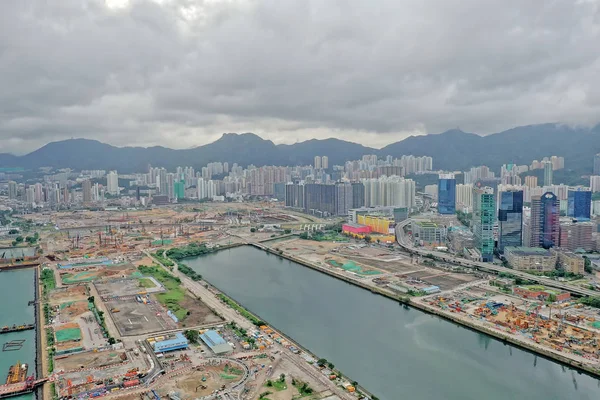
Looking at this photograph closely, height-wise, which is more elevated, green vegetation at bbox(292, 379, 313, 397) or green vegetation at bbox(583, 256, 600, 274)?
green vegetation at bbox(583, 256, 600, 274)

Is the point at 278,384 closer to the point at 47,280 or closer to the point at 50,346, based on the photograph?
the point at 50,346

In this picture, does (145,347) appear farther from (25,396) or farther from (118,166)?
(118,166)

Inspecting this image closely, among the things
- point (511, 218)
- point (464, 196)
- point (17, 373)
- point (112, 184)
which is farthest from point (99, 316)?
point (112, 184)

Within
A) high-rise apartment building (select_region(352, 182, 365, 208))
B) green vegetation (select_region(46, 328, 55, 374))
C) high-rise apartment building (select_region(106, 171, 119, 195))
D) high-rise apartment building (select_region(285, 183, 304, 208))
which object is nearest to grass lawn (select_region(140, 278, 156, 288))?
green vegetation (select_region(46, 328, 55, 374))

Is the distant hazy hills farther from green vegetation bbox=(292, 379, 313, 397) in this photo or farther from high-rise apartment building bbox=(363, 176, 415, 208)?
green vegetation bbox=(292, 379, 313, 397)

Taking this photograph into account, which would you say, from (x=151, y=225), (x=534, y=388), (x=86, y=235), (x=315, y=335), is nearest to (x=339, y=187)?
(x=151, y=225)
